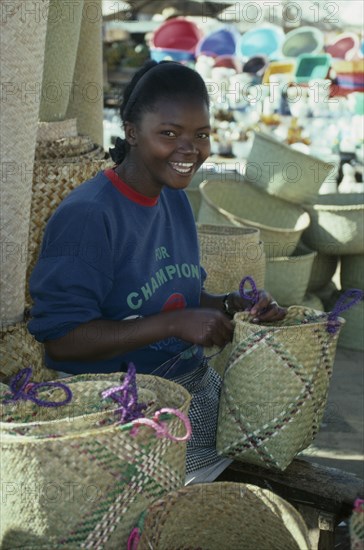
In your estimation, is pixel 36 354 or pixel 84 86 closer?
pixel 36 354

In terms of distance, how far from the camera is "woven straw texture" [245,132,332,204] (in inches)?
169

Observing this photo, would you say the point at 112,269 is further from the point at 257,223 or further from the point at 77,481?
the point at 257,223

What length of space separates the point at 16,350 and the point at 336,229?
2.63 m

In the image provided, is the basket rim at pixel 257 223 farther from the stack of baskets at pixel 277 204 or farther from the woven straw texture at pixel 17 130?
the woven straw texture at pixel 17 130

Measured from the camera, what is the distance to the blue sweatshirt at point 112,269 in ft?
5.83

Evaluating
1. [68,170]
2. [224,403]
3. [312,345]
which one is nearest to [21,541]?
[224,403]

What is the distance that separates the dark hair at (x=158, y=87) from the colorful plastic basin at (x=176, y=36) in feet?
29.5

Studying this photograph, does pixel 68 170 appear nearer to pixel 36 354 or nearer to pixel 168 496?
pixel 36 354

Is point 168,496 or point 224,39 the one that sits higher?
point 224,39

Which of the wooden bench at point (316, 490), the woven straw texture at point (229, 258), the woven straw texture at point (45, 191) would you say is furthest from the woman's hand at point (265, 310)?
the woven straw texture at point (229, 258)

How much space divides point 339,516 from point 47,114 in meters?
1.73

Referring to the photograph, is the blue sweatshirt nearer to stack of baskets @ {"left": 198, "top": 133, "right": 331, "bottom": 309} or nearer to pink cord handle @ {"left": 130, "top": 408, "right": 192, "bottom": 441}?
pink cord handle @ {"left": 130, "top": 408, "right": 192, "bottom": 441}

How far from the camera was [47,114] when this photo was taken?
110 inches

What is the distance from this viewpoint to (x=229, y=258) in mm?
3359
